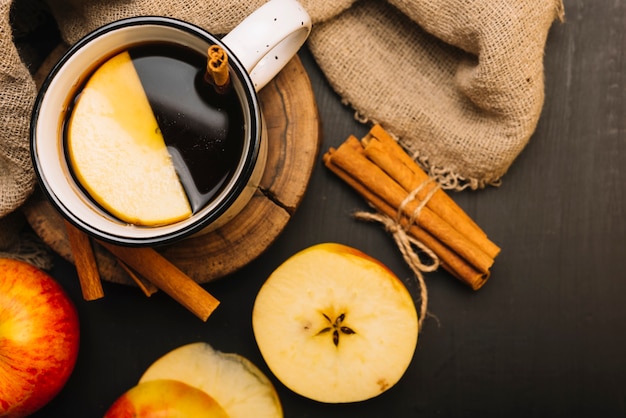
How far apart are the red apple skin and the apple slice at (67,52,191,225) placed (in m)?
0.19

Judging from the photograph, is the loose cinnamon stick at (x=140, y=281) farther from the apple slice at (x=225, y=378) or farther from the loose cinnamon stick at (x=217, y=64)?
the loose cinnamon stick at (x=217, y=64)

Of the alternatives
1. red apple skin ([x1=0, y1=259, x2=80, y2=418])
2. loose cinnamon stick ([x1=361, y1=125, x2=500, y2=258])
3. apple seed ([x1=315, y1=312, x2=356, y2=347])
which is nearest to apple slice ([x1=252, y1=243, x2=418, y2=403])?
apple seed ([x1=315, y1=312, x2=356, y2=347])

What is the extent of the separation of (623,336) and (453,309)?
9.1 inches

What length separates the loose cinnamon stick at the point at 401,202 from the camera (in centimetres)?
78

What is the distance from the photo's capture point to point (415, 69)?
0.81 metres

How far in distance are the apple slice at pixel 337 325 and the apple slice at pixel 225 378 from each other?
0.17 feet

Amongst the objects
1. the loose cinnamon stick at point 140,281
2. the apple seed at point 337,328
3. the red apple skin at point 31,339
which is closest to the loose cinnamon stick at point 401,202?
the apple seed at point 337,328

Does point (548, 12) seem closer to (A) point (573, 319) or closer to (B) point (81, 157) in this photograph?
(A) point (573, 319)

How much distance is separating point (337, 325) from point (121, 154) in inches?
13.1

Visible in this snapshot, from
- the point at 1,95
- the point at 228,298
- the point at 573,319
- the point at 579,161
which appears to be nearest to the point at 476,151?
the point at 579,161

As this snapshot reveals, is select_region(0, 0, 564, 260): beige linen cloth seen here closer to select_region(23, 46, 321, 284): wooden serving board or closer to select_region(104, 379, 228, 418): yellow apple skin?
select_region(23, 46, 321, 284): wooden serving board

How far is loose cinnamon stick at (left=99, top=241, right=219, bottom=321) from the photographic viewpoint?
0.72 m

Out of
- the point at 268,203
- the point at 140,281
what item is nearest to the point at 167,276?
the point at 140,281

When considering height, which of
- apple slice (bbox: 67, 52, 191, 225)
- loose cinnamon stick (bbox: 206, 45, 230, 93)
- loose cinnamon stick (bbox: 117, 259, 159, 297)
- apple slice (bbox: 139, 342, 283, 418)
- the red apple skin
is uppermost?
loose cinnamon stick (bbox: 206, 45, 230, 93)
